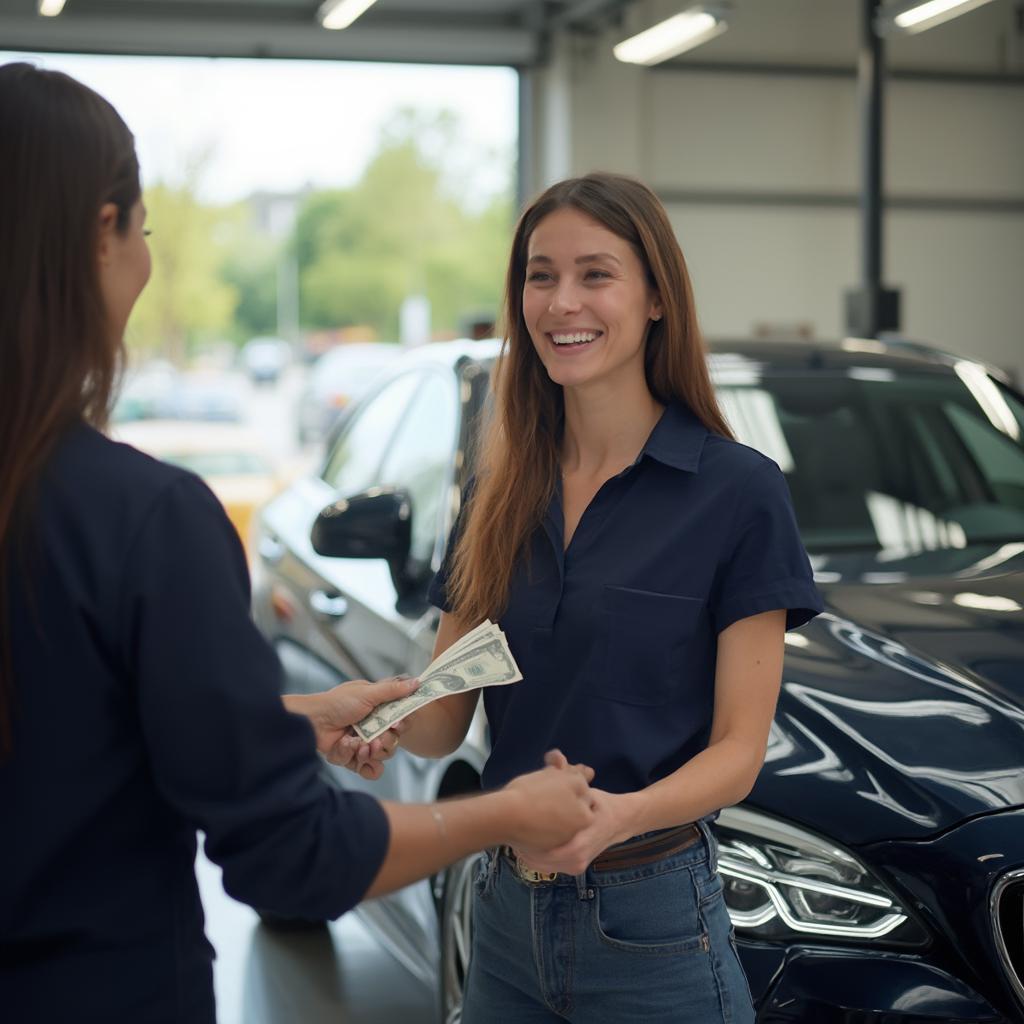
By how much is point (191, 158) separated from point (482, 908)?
1875 cm

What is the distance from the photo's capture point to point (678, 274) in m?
1.97

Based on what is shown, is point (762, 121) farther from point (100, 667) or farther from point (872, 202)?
point (100, 667)

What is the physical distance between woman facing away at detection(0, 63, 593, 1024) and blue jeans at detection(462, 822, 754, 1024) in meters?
0.55

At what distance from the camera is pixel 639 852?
69.3 inches

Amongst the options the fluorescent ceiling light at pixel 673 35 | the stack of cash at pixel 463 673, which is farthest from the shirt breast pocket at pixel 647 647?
the fluorescent ceiling light at pixel 673 35

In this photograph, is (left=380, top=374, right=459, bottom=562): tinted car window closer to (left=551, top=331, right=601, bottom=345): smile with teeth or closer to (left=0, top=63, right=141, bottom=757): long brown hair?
(left=551, top=331, right=601, bottom=345): smile with teeth

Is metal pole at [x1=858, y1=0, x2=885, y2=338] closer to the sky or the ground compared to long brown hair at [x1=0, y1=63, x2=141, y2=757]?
closer to the sky

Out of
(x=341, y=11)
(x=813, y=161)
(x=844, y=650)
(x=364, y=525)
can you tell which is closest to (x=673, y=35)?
(x=341, y=11)

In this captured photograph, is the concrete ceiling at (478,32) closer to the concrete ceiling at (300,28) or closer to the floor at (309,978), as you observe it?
the concrete ceiling at (300,28)

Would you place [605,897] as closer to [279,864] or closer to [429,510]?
[279,864]

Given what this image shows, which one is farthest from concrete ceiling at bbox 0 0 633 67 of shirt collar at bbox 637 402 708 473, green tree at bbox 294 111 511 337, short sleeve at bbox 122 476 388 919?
green tree at bbox 294 111 511 337

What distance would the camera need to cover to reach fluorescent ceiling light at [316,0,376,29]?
841 cm

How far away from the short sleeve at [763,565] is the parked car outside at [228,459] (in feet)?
29.3

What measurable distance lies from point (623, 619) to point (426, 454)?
1.91 m
